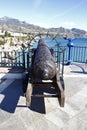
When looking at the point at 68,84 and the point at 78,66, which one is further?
the point at 78,66

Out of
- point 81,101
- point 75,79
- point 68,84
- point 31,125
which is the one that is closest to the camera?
point 31,125

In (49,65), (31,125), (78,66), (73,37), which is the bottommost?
(31,125)

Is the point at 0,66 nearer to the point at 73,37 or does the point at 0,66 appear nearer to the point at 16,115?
the point at 73,37

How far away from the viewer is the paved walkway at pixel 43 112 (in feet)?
10.2

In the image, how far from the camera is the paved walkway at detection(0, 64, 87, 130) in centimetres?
311

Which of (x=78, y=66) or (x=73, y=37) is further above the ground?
(x=73, y=37)

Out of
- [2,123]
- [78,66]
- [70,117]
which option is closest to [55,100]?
[70,117]

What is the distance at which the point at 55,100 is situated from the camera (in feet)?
13.6

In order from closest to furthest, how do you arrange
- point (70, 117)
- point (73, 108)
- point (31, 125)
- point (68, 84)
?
1. point (31, 125)
2. point (70, 117)
3. point (73, 108)
4. point (68, 84)

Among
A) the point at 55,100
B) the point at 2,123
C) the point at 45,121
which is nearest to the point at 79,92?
the point at 55,100

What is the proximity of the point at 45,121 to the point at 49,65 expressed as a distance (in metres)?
1.08

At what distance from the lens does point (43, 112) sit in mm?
3568

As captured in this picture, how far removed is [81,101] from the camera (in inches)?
161

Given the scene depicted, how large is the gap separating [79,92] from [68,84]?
Answer: 2.02 feet
